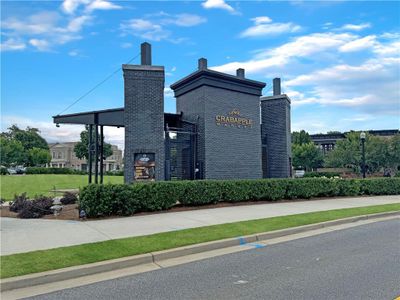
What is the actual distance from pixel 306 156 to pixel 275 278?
79.2 metres

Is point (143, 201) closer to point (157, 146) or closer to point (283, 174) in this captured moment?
point (157, 146)

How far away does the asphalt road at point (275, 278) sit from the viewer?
5.33m

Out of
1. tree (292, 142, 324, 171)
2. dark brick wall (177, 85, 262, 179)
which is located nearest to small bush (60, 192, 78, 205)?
dark brick wall (177, 85, 262, 179)

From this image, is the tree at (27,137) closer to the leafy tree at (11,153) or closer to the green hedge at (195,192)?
the leafy tree at (11,153)

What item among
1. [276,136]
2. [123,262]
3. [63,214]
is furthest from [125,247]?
[276,136]

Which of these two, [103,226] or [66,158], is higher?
[66,158]

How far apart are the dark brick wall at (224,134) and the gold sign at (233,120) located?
16cm

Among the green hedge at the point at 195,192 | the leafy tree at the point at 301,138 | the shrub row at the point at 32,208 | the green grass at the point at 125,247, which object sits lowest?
the green grass at the point at 125,247

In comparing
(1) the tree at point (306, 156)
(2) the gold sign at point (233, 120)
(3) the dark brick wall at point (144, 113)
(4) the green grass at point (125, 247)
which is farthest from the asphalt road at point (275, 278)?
(1) the tree at point (306, 156)

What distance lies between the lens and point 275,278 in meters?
Answer: 6.03

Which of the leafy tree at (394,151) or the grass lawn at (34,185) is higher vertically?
the leafy tree at (394,151)

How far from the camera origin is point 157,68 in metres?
17.5

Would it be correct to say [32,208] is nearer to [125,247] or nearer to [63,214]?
[63,214]

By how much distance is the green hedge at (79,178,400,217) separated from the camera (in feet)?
39.0
